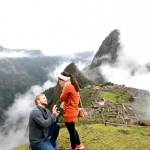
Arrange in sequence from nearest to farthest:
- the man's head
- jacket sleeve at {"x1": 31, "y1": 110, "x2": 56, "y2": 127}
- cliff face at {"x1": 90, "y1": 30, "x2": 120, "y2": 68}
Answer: jacket sleeve at {"x1": 31, "y1": 110, "x2": 56, "y2": 127}
the man's head
cliff face at {"x1": 90, "y1": 30, "x2": 120, "y2": 68}

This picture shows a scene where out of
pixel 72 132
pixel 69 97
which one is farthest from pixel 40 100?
pixel 72 132

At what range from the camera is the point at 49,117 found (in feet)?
18.3

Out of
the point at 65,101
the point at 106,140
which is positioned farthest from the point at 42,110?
the point at 106,140

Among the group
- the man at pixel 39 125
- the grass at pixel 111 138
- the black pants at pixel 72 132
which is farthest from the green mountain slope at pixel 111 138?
the man at pixel 39 125

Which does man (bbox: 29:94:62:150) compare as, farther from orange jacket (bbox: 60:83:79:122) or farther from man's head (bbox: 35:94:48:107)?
orange jacket (bbox: 60:83:79:122)

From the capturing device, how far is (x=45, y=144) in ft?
18.3

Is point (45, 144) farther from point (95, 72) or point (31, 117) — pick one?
point (95, 72)

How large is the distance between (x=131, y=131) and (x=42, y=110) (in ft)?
21.0

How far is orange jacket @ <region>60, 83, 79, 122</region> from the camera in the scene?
5926mm

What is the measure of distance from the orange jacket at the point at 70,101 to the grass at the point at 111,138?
239cm

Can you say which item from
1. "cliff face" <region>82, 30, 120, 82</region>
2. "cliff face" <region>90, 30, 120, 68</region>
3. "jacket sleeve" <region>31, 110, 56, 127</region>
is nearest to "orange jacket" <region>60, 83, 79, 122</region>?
"jacket sleeve" <region>31, 110, 56, 127</region>

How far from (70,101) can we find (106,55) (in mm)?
146481

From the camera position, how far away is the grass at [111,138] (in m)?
7.95

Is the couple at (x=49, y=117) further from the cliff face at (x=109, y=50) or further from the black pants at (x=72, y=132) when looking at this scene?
the cliff face at (x=109, y=50)
